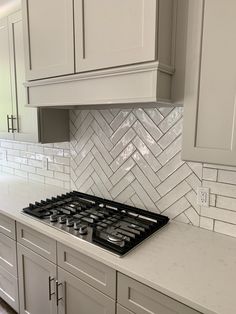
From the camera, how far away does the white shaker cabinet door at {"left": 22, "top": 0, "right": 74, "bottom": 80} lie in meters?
1.36

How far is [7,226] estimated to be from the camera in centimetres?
176

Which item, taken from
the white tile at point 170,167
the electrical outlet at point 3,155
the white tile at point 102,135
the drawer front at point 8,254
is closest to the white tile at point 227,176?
the white tile at point 170,167

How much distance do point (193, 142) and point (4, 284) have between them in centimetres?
181

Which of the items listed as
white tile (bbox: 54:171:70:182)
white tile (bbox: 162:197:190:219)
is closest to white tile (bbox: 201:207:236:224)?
white tile (bbox: 162:197:190:219)

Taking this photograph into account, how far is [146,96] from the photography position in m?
1.10

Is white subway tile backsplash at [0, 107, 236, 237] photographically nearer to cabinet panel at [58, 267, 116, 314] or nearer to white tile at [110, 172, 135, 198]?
white tile at [110, 172, 135, 198]

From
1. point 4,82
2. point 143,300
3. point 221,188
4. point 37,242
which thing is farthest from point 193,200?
point 4,82

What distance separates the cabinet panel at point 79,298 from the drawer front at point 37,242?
0.38 feet

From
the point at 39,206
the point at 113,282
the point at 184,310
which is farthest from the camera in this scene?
the point at 39,206

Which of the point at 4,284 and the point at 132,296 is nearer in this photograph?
the point at 132,296

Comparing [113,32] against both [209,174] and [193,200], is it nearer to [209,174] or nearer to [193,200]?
[209,174]

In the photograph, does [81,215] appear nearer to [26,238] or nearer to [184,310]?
[26,238]

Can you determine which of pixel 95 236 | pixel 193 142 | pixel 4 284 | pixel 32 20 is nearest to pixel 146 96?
pixel 193 142

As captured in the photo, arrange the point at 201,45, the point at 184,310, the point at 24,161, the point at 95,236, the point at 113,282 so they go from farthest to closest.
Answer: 1. the point at 24,161
2. the point at 95,236
3. the point at 113,282
4. the point at 201,45
5. the point at 184,310
